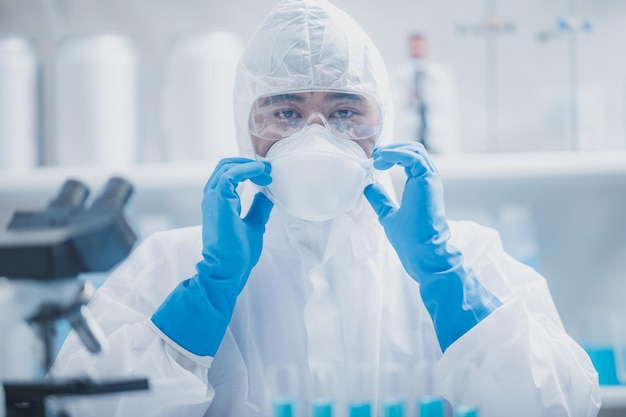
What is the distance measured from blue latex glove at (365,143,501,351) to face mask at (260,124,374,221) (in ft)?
0.16

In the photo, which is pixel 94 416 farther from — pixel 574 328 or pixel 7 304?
pixel 574 328

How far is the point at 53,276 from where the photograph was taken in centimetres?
61

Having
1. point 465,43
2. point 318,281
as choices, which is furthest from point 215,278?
point 465,43

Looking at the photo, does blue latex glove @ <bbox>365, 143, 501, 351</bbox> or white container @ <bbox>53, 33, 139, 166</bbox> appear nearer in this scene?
blue latex glove @ <bbox>365, 143, 501, 351</bbox>

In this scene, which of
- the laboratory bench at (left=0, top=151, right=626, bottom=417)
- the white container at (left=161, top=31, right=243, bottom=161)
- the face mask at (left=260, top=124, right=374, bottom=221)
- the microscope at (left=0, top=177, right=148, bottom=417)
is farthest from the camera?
the laboratory bench at (left=0, top=151, right=626, bottom=417)

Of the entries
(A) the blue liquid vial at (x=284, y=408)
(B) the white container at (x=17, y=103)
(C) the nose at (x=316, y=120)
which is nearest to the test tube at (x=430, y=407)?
(A) the blue liquid vial at (x=284, y=408)

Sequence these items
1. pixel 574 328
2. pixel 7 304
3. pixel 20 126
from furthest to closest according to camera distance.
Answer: pixel 574 328, pixel 20 126, pixel 7 304

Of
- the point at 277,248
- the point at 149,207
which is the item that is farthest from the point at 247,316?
the point at 149,207

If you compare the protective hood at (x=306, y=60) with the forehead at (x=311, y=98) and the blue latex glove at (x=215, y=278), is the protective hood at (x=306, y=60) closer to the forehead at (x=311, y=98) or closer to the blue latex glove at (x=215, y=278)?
the forehead at (x=311, y=98)

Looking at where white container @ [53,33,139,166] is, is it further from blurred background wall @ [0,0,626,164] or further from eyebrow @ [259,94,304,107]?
eyebrow @ [259,94,304,107]

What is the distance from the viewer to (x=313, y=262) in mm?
1224

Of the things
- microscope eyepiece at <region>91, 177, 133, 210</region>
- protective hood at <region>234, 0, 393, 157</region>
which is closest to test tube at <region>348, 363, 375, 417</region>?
microscope eyepiece at <region>91, 177, 133, 210</region>

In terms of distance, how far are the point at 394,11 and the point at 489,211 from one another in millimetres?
622

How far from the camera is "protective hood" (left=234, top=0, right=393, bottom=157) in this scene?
1.13 metres
